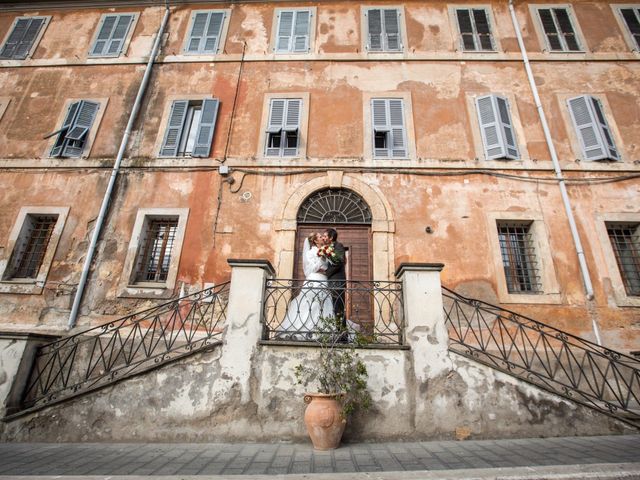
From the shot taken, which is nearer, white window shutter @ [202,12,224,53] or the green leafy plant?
the green leafy plant

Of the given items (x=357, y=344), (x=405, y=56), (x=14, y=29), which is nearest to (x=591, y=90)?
(x=405, y=56)

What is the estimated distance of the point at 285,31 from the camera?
10.3 metres

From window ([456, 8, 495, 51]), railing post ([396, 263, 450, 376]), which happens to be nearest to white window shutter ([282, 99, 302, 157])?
railing post ([396, 263, 450, 376])

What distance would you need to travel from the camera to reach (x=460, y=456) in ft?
11.9

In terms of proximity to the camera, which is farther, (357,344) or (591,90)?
(591,90)

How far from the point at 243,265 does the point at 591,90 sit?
1014 cm

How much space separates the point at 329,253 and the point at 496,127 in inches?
233

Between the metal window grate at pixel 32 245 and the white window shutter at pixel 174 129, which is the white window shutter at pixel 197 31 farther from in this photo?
the metal window grate at pixel 32 245

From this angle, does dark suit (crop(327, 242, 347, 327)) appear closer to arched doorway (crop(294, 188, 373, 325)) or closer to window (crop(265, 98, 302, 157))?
arched doorway (crop(294, 188, 373, 325))

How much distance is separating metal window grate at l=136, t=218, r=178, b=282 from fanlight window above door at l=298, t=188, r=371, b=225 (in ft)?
10.2

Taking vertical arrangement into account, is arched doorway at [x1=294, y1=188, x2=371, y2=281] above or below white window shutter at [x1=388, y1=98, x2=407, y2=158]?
below

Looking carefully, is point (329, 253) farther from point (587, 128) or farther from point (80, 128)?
point (80, 128)

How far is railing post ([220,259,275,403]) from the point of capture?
457 cm

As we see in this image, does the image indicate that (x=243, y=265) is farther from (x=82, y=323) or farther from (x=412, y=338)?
(x=82, y=323)
